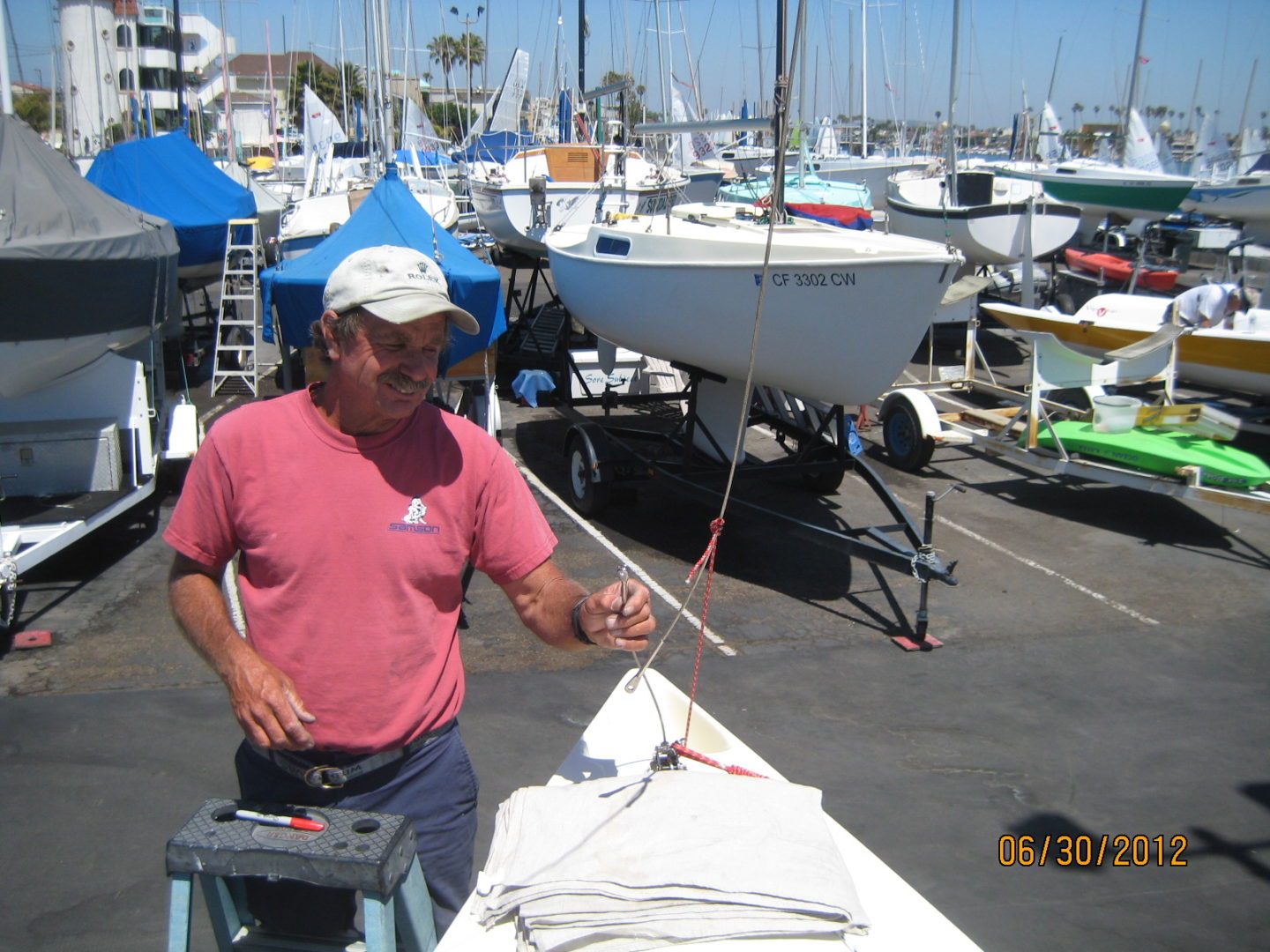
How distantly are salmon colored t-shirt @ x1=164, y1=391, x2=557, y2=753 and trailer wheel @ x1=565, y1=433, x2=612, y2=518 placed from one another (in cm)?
568

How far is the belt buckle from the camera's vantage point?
6.97 ft

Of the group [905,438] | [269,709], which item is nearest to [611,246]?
[905,438]

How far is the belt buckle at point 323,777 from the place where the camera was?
83.7 inches

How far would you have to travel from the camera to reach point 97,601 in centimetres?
640

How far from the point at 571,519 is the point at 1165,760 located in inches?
188

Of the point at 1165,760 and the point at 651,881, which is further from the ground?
the point at 651,881

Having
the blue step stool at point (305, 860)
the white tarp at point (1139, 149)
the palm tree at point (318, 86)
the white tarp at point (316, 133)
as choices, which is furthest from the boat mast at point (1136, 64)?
the palm tree at point (318, 86)

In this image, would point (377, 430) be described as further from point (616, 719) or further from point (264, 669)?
point (616, 719)

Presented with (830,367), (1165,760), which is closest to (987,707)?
(1165,760)

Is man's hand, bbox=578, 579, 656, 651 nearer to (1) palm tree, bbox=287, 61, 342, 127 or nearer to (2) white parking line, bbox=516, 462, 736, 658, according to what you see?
(2) white parking line, bbox=516, 462, 736, 658

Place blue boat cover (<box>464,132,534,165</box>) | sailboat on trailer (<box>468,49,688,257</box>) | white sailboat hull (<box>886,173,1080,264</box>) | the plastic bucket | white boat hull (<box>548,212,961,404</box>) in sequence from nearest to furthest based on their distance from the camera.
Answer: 1. white boat hull (<box>548,212,961,404</box>)
2. the plastic bucket
3. white sailboat hull (<box>886,173,1080,264</box>)
4. sailboat on trailer (<box>468,49,688,257</box>)
5. blue boat cover (<box>464,132,534,165</box>)

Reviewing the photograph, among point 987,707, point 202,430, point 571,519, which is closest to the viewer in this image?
point 987,707

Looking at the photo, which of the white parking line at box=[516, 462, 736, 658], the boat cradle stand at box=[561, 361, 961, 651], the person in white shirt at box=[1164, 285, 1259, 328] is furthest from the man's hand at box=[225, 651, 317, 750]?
the person in white shirt at box=[1164, 285, 1259, 328]

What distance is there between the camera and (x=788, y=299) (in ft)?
20.7
